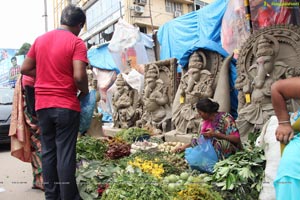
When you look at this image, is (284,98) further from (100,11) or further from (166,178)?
(100,11)

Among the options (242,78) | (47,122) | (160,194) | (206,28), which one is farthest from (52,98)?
(206,28)

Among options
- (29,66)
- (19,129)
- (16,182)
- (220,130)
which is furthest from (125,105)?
(29,66)

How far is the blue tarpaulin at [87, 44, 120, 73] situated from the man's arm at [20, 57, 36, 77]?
368 inches

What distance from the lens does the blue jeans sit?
2504mm

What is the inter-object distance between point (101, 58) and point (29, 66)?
1014 centimetres

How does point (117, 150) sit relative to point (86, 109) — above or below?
below

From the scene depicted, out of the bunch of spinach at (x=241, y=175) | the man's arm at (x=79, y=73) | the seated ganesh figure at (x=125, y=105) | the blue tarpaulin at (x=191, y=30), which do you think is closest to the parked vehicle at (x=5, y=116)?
the seated ganesh figure at (x=125, y=105)

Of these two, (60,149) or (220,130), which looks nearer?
(60,149)

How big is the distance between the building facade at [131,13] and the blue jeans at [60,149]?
592 inches

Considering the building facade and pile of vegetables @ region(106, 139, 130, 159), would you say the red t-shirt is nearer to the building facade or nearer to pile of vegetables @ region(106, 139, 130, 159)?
pile of vegetables @ region(106, 139, 130, 159)

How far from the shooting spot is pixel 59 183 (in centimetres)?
260

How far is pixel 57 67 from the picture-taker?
2.54m

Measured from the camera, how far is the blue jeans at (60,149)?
2504mm

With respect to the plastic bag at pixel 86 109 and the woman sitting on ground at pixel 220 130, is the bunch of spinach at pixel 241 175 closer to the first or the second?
the woman sitting on ground at pixel 220 130
